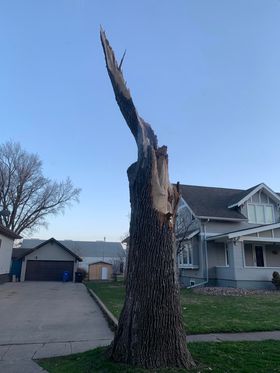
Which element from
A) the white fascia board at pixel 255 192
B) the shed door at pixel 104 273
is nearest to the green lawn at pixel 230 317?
the white fascia board at pixel 255 192

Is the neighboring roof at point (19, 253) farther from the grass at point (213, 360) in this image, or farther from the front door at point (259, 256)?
the grass at point (213, 360)

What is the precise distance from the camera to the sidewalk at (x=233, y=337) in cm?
637

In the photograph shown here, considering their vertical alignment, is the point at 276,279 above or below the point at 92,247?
below

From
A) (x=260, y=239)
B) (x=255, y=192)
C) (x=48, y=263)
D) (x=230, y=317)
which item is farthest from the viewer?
(x=48, y=263)

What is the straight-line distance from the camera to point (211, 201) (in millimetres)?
23766

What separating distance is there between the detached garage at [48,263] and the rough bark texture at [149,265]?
2752 cm

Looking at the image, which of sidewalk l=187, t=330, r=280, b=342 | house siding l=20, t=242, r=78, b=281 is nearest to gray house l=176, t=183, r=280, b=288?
sidewalk l=187, t=330, r=280, b=342

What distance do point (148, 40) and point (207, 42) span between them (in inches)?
89.0

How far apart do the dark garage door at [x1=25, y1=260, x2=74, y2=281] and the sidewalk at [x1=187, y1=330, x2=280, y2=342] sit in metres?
26.0

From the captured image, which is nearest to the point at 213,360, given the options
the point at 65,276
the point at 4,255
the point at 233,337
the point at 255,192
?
the point at 233,337

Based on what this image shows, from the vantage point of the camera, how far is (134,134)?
19.7ft

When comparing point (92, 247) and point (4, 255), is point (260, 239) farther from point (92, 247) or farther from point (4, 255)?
point (92, 247)

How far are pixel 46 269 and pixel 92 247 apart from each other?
31450mm

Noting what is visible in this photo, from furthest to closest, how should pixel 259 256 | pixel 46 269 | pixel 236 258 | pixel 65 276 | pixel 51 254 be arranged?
pixel 51 254 → pixel 46 269 → pixel 65 276 → pixel 259 256 → pixel 236 258
